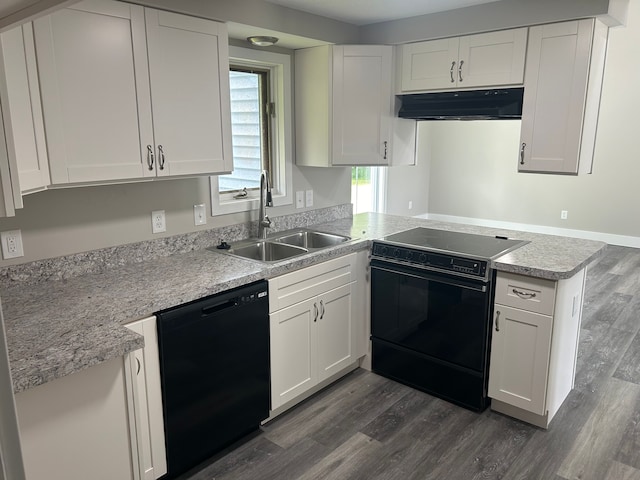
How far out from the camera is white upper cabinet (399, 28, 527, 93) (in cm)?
279

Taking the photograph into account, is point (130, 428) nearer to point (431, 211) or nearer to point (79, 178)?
point (79, 178)

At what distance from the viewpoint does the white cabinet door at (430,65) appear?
3033 millimetres

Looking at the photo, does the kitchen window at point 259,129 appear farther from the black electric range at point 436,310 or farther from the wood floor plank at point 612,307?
the wood floor plank at point 612,307

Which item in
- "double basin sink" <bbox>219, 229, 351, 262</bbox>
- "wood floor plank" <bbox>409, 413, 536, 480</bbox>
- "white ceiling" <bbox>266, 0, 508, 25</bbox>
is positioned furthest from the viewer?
"double basin sink" <bbox>219, 229, 351, 262</bbox>

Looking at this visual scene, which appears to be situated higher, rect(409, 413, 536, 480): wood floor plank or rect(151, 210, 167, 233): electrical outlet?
rect(151, 210, 167, 233): electrical outlet

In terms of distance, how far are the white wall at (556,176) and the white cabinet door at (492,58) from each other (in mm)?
4130

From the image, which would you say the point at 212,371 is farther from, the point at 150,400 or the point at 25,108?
the point at 25,108

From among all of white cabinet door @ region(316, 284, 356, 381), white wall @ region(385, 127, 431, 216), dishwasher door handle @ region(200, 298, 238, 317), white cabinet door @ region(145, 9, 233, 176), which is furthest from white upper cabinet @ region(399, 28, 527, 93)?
white wall @ region(385, 127, 431, 216)

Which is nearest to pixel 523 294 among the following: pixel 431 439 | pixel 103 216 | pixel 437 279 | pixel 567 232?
pixel 437 279

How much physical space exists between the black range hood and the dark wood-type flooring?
5.86 feet

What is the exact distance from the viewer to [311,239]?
3332 mm

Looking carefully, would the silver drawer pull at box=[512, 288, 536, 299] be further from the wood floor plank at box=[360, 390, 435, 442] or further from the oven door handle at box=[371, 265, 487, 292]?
the wood floor plank at box=[360, 390, 435, 442]

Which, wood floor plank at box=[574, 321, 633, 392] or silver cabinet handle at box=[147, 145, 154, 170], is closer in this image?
silver cabinet handle at box=[147, 145, 154, 170]

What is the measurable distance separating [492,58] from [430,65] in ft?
1.33
